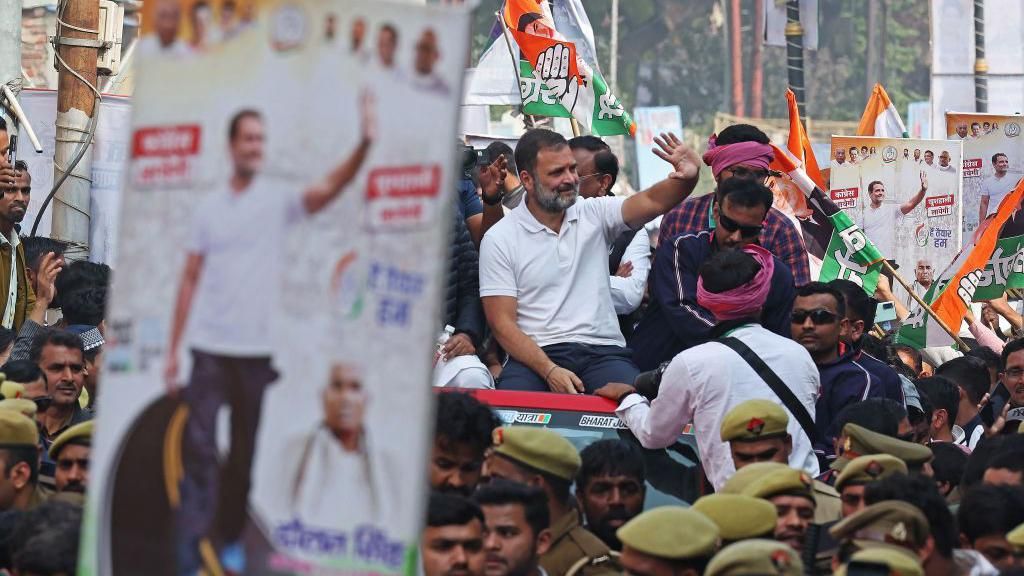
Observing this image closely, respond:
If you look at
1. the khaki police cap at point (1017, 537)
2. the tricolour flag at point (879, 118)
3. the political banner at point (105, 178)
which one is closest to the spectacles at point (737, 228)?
the khaki police cap at point (1017, 537)

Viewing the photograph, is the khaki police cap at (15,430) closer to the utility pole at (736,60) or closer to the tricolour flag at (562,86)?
the tricolour flag at (562,86)

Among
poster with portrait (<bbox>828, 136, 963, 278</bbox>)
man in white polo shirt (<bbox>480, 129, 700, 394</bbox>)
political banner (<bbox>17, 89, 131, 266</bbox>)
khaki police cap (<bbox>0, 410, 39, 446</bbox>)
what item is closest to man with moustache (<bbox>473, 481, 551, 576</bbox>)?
khaki police cap (<bbox>0, 410, 39, 446</bbox>)

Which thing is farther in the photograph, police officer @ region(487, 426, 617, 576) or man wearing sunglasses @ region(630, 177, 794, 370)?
man wearing sunglasses @ region(630, 177, 794, 370)

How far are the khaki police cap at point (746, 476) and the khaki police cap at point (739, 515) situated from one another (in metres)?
0.28

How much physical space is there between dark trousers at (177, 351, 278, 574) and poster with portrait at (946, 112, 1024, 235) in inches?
434

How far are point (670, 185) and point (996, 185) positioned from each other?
7.07 meters

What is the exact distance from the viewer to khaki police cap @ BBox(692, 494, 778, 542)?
525 cm

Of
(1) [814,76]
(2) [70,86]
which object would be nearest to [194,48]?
(2) [70,86]

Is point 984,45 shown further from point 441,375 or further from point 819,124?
point 819,124

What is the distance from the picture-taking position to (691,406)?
6410 millimetres

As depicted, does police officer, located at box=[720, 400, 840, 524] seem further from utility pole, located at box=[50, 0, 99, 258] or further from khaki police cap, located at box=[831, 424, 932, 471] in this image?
utility pole, located at box=[50, 0, 99, 258]

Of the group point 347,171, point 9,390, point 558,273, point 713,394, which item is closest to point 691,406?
point 713,394

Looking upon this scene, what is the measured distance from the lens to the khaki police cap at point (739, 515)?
5246 mm

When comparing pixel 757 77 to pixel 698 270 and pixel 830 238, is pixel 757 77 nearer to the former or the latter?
pixel 830 238
